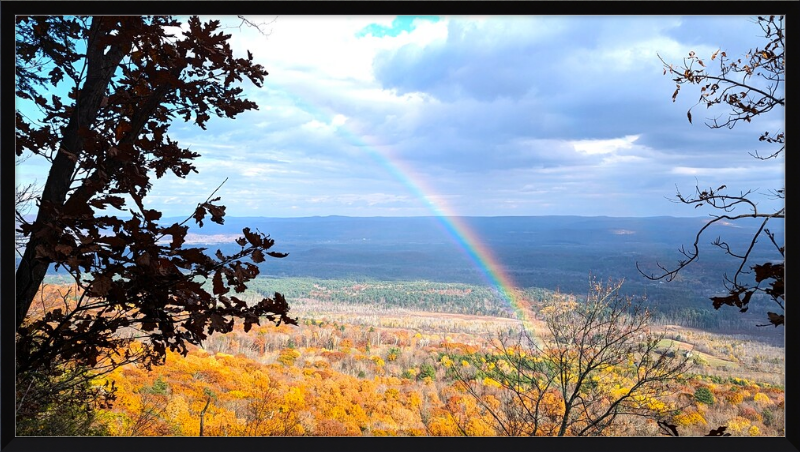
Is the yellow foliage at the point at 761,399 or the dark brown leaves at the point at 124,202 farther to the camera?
the yellow foliage at the point at 761,399

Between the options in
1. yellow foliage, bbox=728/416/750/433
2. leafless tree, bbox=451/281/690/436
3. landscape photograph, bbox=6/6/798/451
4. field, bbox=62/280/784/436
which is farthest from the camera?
yellow foliage, bbox=728/416/750/433

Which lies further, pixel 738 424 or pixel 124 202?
pixel 738 424

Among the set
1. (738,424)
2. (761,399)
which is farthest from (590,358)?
(761,399)

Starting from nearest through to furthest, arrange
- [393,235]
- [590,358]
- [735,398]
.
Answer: [590,358], [735,398], [393,235]

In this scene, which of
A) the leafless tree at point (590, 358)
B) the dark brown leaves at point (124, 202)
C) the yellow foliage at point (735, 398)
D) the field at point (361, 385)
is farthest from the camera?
the yellow foliage at point (735, 398)

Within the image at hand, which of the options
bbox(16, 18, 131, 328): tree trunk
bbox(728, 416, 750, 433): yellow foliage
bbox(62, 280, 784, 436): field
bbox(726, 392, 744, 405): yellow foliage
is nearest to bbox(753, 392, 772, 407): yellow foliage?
bbox(62, 280, 784, 436): field

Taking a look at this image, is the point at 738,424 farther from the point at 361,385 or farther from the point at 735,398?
the point at 361,385

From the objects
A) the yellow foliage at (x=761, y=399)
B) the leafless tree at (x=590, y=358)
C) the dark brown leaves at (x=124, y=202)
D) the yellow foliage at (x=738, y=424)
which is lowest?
the yellow foliage at (x=738, y=424)

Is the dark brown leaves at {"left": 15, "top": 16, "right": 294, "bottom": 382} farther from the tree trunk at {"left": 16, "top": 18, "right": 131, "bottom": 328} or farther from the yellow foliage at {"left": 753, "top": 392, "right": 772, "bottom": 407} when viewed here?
the yellow foliage at {"left": 753, "top": 392, "right": 772, "bottom": 407}

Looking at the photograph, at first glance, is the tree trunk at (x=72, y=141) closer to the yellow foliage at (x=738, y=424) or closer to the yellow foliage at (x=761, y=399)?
the yellow foliage at (x=738, y=424)

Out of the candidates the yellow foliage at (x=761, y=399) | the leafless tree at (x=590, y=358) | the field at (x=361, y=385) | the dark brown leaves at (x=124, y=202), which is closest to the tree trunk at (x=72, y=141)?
the dark brown leaves at (x=124, y=202)
